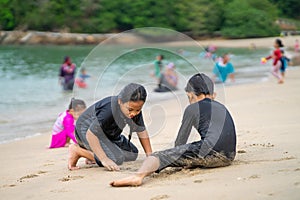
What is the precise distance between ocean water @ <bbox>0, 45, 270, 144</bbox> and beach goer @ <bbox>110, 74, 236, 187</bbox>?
0.45 m

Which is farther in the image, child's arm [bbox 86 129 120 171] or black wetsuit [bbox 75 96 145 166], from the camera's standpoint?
child's arm [bbox 86 129 120 171]

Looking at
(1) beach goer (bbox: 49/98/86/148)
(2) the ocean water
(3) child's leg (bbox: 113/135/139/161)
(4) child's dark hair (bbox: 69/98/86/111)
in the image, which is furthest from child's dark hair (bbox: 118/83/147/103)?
(1) beach goer (bbox: 49/98/86/148)

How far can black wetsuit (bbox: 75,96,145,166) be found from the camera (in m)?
5.70

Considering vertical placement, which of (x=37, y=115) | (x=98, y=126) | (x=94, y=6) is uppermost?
(x=94, y=6)

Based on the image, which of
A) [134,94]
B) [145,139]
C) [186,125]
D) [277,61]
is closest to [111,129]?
[145,139]

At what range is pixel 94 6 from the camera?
69312mm

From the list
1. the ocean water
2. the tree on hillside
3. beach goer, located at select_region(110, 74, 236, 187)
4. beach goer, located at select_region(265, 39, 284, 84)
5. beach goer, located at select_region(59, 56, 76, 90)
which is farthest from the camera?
the tree on hillside

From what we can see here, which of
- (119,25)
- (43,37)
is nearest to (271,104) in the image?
(43,37)

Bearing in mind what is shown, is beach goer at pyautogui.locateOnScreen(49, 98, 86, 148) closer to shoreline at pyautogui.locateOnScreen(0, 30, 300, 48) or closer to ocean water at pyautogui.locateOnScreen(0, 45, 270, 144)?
ocean water at pyautogui.locateOnScreen(0, 45, 270, 144)

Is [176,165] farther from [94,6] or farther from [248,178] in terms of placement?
[94,6]

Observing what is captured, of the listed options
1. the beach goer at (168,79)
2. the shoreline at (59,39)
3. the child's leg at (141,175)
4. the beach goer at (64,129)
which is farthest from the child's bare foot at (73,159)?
the shoreline at (59,39)

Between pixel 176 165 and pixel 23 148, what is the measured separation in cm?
508

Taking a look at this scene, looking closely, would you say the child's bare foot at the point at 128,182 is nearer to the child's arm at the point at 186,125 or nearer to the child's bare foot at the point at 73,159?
the child's arm at the point at 186,125

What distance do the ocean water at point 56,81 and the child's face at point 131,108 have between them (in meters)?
0.69
